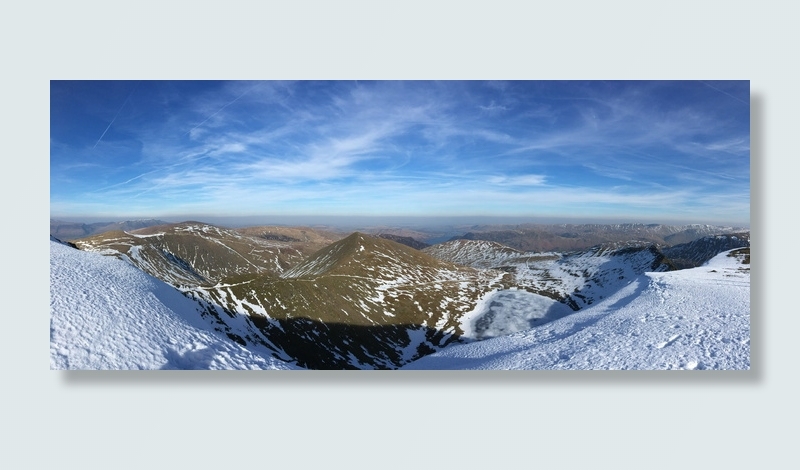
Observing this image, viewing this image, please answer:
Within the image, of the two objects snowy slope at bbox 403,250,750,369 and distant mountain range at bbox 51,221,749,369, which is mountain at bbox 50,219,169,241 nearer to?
distant mountain range at bbox 51,221,749,369

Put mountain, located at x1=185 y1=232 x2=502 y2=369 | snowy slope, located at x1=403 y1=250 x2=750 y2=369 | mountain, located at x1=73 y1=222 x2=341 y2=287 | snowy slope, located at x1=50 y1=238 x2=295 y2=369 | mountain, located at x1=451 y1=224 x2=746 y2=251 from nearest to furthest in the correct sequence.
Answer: snowy slope, located at x1=50 y1=238 x2=295 y2=369 → snowy slope, located at x1=403 y1=250 x2=750 y2=369 → mountain, located at x1=451 y1=224 x2=746 y2=251 → mountain, located at x1=185 y1=232 x2=502 y2=369 → mountain, located at x1=73 y1=222 x2=341 y2=287

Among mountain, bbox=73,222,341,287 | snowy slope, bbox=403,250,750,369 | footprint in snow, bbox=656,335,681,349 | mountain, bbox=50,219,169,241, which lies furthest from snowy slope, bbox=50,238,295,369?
mountain, bbox=73,222,341,287

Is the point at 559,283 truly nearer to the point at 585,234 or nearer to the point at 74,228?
the point at 585,234

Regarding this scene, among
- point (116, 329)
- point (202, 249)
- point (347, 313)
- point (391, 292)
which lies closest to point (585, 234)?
point (391, 292)

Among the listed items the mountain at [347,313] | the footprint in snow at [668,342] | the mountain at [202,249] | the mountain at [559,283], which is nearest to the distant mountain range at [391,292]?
the mountain at [347,313]

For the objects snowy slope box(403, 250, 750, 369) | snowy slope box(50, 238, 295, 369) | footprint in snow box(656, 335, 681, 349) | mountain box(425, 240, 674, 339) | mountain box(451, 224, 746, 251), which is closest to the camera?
snowy slope box(50, 238, 295, 369)

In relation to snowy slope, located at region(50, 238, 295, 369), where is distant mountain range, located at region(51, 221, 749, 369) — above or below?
below

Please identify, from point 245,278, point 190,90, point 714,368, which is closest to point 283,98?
point 190,90
